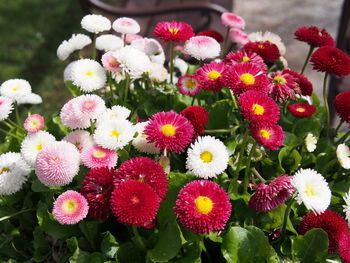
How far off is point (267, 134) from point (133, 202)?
33cm

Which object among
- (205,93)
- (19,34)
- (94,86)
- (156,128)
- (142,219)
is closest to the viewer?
(142,219)

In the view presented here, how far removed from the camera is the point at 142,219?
2.65 feet

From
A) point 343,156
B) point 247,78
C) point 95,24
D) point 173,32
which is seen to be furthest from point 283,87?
point 95,24

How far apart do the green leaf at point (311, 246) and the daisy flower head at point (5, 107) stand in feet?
2.46

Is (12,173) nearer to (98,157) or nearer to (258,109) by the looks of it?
(98,157)

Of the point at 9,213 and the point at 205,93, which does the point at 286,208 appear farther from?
the point at 9,213

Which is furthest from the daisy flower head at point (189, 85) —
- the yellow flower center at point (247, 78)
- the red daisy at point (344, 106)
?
the red daisy at point (344, 106)

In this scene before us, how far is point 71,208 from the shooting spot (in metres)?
0.89

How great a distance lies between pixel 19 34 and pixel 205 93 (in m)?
2.97

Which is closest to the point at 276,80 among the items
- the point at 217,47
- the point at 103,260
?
the point at 217,47

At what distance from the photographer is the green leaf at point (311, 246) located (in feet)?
3.02

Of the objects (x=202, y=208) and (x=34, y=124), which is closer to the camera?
(x=202, y=208)

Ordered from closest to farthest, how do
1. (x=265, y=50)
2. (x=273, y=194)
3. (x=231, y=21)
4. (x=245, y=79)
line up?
(x=273, y=194) < (x=245, y=79) < (x=265, y=50) < (x=231, y=21)

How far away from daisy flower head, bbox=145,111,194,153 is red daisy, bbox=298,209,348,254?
327 millimetres
